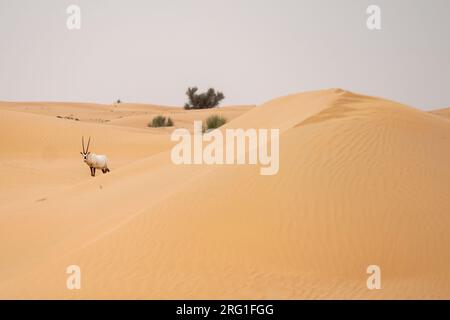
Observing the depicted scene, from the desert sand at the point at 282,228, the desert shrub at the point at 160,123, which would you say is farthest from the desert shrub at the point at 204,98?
the desert sand at the point at 282,228

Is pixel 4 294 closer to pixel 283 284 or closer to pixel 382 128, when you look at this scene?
pixel 283 284

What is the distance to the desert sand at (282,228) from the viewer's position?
4953 millimetres

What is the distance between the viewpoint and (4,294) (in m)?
5.13

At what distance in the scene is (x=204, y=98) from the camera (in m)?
50.3

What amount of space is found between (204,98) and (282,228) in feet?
149

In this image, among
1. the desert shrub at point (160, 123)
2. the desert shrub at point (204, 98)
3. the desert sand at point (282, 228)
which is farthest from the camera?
the desert shrub at point (204, 98)

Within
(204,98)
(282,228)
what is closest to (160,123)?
(204,98)

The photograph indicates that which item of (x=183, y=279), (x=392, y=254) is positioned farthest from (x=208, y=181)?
(x=392, y=254)

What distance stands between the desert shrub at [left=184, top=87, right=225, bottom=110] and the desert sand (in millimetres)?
41884

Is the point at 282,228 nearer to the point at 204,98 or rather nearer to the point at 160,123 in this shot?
the point at 160,123

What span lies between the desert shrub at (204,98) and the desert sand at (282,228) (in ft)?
137

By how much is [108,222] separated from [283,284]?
288 cm

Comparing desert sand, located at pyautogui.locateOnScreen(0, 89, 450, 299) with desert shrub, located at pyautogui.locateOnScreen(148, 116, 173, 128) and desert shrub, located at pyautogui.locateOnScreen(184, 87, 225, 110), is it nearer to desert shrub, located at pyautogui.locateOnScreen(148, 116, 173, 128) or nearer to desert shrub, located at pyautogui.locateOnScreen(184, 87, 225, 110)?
desert shrub, located at pyautogui.locateOnScreen(148, 116, 173, 128)

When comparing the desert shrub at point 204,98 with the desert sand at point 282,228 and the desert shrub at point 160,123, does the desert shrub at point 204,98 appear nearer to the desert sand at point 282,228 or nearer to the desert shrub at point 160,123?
the desert shrub at point 160,123
